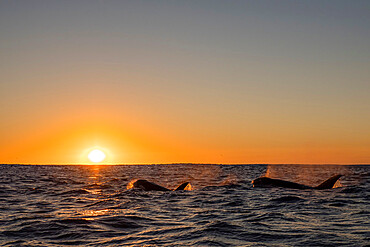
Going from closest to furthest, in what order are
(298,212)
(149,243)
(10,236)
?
(149,243) → (10,236) → (298,212)

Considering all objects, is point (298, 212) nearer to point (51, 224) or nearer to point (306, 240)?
point (306, 240)

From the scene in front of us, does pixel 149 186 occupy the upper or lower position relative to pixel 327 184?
upper

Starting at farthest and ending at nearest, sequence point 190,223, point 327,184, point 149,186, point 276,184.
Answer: point 276,184
point 149,186
point 327,184
point 190,223

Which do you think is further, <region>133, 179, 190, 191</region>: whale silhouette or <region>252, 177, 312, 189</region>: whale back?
<region>133, 179, 190, 191</region>: whale silhouette

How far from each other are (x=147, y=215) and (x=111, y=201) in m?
4.71

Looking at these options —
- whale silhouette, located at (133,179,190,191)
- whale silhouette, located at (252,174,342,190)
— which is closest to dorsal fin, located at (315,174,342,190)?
whale silhouette, located at (252,174,342,190)

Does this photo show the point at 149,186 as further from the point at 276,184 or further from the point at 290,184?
the point at 290,184

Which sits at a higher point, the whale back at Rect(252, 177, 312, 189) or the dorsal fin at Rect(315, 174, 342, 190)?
the whale back at Rect(252, 177, 312, 189)

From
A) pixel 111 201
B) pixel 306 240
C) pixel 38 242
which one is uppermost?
pixel 111 201

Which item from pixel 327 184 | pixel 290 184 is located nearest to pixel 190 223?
pixel 290 184

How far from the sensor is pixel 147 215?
12.8 meters

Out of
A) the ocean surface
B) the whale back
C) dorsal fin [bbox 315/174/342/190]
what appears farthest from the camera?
the whale back

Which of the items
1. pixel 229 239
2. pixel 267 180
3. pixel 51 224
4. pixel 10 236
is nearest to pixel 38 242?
pixel 10 236

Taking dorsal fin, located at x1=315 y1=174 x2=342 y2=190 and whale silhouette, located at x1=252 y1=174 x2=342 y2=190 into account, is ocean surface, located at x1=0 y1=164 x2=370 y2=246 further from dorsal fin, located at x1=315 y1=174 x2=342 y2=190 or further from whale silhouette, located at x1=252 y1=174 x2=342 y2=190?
whale silhouette, located at x1=252 y1=174 x2=342 y2=190
